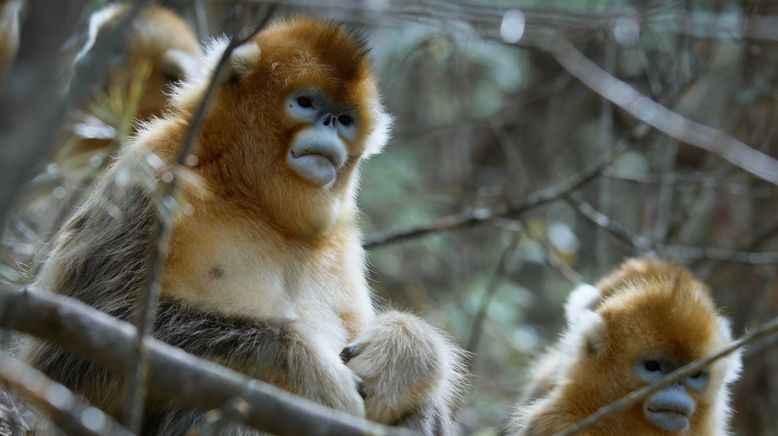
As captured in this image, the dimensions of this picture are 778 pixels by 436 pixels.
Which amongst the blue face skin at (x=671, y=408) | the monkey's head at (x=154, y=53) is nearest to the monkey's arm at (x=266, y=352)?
the blue face skin at (x=671, y=408)

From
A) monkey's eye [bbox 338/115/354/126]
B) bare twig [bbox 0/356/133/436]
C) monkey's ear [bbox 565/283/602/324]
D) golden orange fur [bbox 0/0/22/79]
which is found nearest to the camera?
bare twig [bbox 0/356/133/436]

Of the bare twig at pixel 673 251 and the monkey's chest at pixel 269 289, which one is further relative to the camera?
the bare twig at pixel 673 251

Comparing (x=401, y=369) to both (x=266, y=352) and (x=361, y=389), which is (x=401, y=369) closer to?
(x=361, y=389)

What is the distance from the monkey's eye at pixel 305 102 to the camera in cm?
428

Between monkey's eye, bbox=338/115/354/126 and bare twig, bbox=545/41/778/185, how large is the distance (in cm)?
153

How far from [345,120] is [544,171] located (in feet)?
17.1

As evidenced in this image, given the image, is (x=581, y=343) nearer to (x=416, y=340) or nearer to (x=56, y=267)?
(x=416, y=340)

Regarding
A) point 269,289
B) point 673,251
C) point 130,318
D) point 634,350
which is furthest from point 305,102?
point 673,251

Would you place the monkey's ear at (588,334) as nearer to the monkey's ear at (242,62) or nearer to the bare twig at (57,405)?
the monkey's ear at (242,62)

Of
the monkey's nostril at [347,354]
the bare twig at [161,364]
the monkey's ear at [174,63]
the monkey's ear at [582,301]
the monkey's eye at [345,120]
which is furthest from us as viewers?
the monkey's ear at [174,63]

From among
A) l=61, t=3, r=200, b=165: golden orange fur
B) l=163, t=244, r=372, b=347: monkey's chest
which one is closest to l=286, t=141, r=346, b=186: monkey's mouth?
l=163, t=244, r=372, b=347: monkey's chest

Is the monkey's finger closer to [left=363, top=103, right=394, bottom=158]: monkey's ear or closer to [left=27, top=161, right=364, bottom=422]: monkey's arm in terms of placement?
[left=27, top=161, right=364, bottom=422]: monkey's arm

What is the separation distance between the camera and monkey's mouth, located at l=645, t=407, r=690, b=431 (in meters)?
4.64

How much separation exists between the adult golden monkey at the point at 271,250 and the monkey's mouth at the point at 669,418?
2.98 feet
